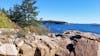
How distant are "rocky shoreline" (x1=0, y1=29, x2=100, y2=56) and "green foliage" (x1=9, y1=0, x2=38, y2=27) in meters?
13.6

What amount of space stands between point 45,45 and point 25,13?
16180 millimetres

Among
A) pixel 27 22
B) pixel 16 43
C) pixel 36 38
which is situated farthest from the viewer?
pixel 27 22

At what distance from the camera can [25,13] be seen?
28.3 m

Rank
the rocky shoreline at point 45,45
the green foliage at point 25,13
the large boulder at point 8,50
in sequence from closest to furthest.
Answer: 1. the large boulder at point 8,50
2. the rocky shoreline at point 45,45
3. the green foliage at point 25,13

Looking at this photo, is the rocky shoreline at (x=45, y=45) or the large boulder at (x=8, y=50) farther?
the rocky shoreline at (x=45, y=45)

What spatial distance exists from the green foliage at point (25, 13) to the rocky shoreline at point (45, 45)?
537 inches

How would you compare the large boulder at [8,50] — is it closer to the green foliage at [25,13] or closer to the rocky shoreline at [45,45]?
the rocky shoreline at [45,45]

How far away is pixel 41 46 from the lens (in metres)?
12.2

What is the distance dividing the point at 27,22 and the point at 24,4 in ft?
7.18

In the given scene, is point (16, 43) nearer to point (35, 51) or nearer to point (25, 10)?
point (35, 51)

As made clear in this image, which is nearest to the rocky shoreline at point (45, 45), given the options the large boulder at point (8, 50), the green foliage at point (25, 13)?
the large boulder at point (8, 50)

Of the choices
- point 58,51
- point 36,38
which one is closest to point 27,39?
point 36,38

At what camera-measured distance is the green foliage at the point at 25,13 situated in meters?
27.0

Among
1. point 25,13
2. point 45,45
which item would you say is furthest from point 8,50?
point 25,13
